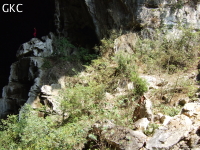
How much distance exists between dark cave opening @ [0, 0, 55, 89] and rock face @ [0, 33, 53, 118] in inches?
148

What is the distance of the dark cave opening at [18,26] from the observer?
14766 millimetres

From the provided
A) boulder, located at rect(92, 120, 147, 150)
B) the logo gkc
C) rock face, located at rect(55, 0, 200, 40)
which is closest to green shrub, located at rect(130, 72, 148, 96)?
boulder, located at rect(92, 120, 147, 150)

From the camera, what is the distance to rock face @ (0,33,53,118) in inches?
368

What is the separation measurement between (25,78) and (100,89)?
4792 mm

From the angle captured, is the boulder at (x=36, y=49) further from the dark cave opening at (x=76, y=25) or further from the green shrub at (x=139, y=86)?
the green shrub at (x=139, y=86)

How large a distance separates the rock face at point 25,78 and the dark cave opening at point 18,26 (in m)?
3.77

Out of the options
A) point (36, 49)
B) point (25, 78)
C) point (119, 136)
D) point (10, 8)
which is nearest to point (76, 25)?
point (36, 49)

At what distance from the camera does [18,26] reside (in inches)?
628

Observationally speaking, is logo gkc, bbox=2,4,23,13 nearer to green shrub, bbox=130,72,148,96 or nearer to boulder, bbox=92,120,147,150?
green shrub, bbox=130,72,148,96

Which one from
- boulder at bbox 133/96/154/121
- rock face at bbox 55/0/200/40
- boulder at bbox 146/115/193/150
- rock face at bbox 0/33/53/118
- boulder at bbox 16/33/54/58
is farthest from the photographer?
boulder at bbox 16/33/54/58

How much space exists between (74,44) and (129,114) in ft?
24.1

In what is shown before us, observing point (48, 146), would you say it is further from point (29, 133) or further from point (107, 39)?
point (107, 39)

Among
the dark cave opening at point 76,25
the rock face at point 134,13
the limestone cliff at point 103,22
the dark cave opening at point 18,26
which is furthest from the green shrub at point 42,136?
the dark cave opening at point 18,26

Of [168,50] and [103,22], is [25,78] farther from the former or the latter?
[168,50]
